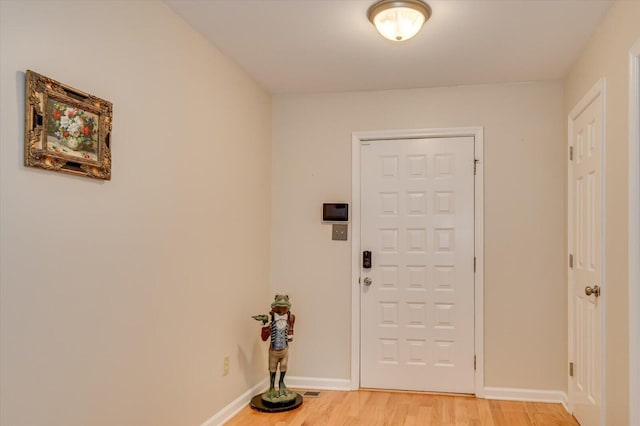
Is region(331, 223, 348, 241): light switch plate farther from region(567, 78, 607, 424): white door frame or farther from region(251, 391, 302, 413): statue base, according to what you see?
region(567, 78, 607, 424): white door frame

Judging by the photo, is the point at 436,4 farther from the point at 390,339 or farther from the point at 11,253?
the point at 390,339

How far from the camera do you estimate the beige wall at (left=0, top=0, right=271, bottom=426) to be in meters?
Answer: 1.84

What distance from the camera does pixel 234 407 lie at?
142 inches

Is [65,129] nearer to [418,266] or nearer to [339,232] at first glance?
[339,232]

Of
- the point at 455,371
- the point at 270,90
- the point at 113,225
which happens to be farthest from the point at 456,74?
the point at 113,225

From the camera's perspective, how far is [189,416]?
9.88 feet

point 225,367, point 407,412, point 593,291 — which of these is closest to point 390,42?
point 593,291

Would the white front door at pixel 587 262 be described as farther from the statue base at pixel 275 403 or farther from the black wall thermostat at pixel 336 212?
the statue base at pixel 275 403

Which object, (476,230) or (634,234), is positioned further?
(476,230)

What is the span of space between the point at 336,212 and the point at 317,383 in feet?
4.60

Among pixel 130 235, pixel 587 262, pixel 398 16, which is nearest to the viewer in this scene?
pixel 130 235

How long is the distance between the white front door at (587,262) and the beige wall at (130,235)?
7.42 ft

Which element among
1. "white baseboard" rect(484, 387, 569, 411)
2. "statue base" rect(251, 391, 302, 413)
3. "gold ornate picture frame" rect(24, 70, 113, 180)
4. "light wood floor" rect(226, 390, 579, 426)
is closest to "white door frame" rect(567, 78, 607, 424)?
"white baseboard" rect(484, 387, 569, 411)

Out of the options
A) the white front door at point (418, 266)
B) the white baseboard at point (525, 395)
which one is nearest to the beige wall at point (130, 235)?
the white front door at point (418, 266)
